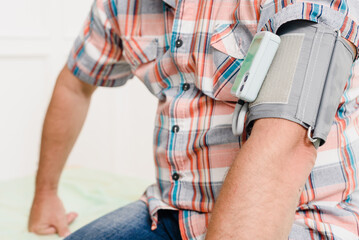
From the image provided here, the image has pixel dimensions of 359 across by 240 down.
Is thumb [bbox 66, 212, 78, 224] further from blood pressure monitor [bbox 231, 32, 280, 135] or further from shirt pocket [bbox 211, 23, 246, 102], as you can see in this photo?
blood pressure monitor [bbox 231, 32, 280, 135]

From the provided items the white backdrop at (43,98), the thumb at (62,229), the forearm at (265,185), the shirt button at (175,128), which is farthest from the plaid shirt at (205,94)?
the white backdrop at (43,98)

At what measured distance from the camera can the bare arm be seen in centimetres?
113

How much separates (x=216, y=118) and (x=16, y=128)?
132cm

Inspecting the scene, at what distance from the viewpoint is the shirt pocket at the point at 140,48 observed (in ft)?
3.09

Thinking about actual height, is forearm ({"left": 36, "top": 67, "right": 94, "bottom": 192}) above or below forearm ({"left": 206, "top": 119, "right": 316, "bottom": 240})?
below

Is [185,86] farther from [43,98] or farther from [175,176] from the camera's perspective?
[43,98]

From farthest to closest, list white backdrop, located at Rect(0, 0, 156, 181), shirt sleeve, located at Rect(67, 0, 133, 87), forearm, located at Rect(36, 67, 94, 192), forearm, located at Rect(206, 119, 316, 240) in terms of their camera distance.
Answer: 1. white backdrop, located at Rect(0, 0, 156, 181)
2. forearm, located at Rect(36, 67, 94, 192)
3. shirt sleeve, located at Rect(67, 0, 133, 87)
4. forearm, located at Rect(206, 119, 316, 240)

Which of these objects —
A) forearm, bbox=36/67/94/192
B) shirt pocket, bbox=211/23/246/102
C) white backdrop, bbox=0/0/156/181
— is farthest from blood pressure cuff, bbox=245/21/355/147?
white backdrop, bbox=0/0/156/181

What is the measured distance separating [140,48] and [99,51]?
157mm

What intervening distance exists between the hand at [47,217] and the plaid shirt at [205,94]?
11.4 inches

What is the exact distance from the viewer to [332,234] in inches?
28.9

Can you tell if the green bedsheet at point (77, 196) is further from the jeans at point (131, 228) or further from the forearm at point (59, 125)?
the jeans at point (131, 228)

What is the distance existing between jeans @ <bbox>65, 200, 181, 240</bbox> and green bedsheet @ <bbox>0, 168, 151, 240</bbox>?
0.27 meters

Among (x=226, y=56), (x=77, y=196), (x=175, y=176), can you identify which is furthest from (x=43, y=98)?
(x=226, y=56)
